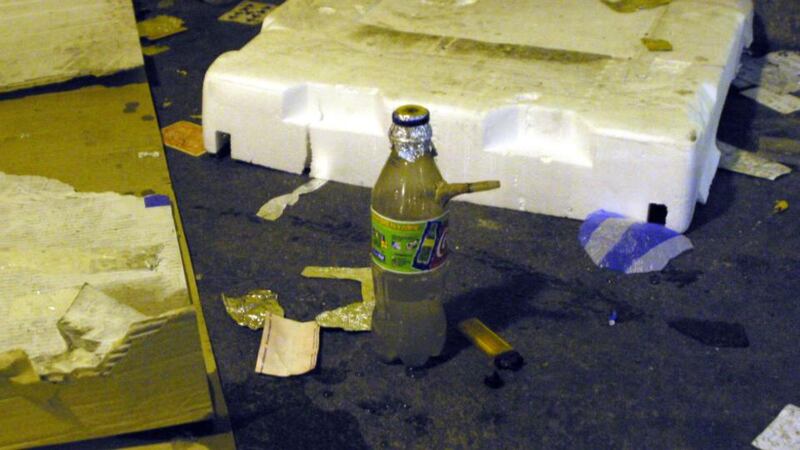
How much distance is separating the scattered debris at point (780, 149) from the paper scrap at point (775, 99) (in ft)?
0.77

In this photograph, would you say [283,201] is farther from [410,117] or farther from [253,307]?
[410,117]

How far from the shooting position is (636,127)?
8.62ft

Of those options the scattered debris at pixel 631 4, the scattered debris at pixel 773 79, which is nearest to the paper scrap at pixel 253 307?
the scattered debris at pixel 631 4

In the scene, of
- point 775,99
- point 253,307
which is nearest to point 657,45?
point 775,99

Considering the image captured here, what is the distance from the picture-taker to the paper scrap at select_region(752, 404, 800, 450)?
2.05 metres

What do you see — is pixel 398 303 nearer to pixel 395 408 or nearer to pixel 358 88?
pixel 395 408

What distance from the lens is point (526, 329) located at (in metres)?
2.40

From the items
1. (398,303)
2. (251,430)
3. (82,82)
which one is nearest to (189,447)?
(251,430)

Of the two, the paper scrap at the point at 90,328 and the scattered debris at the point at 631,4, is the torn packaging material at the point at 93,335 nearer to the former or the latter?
the paper scrap at the point at 90,328

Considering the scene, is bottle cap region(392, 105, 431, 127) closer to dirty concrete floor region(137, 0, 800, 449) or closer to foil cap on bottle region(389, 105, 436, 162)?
foil cap on bottle region(389, 105, 436, 162)

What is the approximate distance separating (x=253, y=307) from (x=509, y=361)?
68 centimetres

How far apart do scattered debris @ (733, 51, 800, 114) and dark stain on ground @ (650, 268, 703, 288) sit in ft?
3.67

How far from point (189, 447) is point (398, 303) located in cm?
57

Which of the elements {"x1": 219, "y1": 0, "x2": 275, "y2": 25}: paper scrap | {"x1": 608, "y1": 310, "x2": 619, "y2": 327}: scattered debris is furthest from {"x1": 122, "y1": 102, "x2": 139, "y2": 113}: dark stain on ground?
{"x1": 608, "y1": 310, "x2": 619, "y2": 327}: scattered debris
